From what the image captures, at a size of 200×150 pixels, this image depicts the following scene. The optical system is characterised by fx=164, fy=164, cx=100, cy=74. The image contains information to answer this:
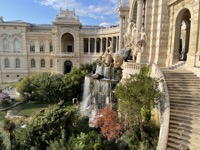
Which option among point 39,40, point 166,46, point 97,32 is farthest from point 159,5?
point 39,40

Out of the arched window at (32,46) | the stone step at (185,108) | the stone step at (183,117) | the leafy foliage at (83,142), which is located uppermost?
the arched window at (32,46)

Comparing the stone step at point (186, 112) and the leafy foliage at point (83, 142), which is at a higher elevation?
the stone step at point (186, 112)

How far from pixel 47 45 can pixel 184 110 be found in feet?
143

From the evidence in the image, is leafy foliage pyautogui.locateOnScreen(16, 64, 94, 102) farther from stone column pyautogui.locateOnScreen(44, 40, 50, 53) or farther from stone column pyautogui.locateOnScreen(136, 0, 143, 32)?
stone column pyautogui.locateOnScreen(44, 40, 50, 53)

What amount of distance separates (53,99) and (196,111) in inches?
902

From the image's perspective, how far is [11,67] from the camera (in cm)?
4669

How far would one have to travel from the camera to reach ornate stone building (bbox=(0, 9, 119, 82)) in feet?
143

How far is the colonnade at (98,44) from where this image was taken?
144ft

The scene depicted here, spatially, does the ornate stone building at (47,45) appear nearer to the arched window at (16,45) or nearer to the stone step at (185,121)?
the arched window at (16,45)

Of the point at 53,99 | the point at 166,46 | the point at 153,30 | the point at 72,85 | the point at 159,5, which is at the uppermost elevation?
the point at 159,5

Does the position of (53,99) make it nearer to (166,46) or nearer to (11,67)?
(166,46)

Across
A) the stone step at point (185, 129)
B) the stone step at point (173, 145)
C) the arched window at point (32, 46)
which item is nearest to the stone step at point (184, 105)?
the stone step at point (185, 129)

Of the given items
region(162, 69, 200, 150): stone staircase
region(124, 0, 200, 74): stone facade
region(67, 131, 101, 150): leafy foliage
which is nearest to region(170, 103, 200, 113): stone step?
region(162, 69, 200, 150): stone staircase

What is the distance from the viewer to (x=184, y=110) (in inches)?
393
